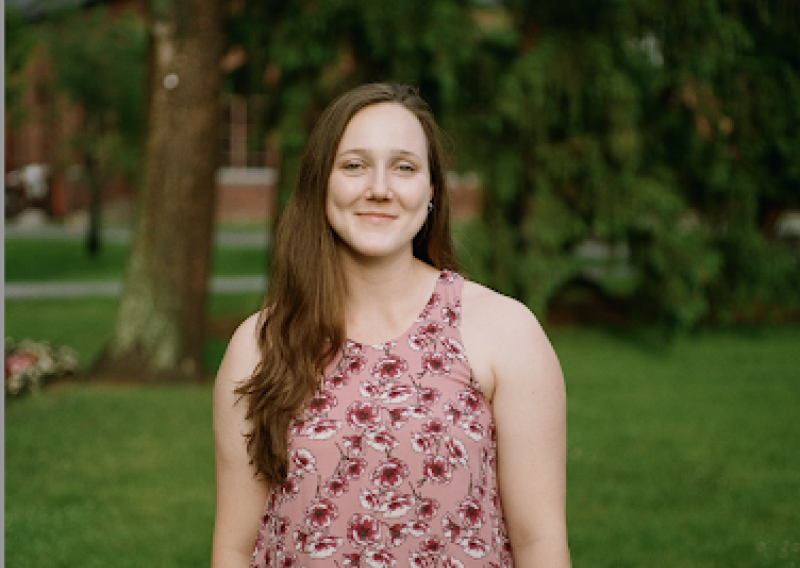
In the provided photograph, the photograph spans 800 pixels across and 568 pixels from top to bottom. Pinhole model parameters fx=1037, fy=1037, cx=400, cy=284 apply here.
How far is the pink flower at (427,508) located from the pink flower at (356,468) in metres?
0.13

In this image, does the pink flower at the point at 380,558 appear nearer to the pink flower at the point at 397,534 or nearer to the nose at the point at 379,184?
the pink flower at the point at 397,534

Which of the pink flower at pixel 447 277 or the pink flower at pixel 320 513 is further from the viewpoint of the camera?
the pink flower at pixel 447 277

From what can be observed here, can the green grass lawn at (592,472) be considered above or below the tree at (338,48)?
below


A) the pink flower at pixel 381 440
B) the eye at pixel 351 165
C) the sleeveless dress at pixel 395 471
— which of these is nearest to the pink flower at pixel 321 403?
the sleeveless dress at pixel 395 471

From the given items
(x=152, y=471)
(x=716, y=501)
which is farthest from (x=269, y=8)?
(x=716, y=501)

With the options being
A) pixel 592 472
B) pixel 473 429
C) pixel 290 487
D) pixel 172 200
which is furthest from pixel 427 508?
pixel 172 200

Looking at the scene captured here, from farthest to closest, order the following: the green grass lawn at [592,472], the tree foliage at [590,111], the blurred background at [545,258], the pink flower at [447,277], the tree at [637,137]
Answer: the tree at [637,137] → the tree foliage at [590,111] → the blurred background at [545,258] → the green grass lawn at [592,472] → the pink flower at [447,277]

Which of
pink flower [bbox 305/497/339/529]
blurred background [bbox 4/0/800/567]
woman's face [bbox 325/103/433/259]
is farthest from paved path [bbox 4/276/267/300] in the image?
pink flower [bbox 305/497/339/529]

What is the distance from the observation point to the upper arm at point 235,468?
7.05ft

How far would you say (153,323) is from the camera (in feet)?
28.0

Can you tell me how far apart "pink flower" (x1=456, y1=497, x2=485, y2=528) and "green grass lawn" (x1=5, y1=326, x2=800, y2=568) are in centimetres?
274

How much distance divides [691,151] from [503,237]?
231 cm

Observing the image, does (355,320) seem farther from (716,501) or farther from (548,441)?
→ (716,501)

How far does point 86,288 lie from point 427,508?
14.9 metres
